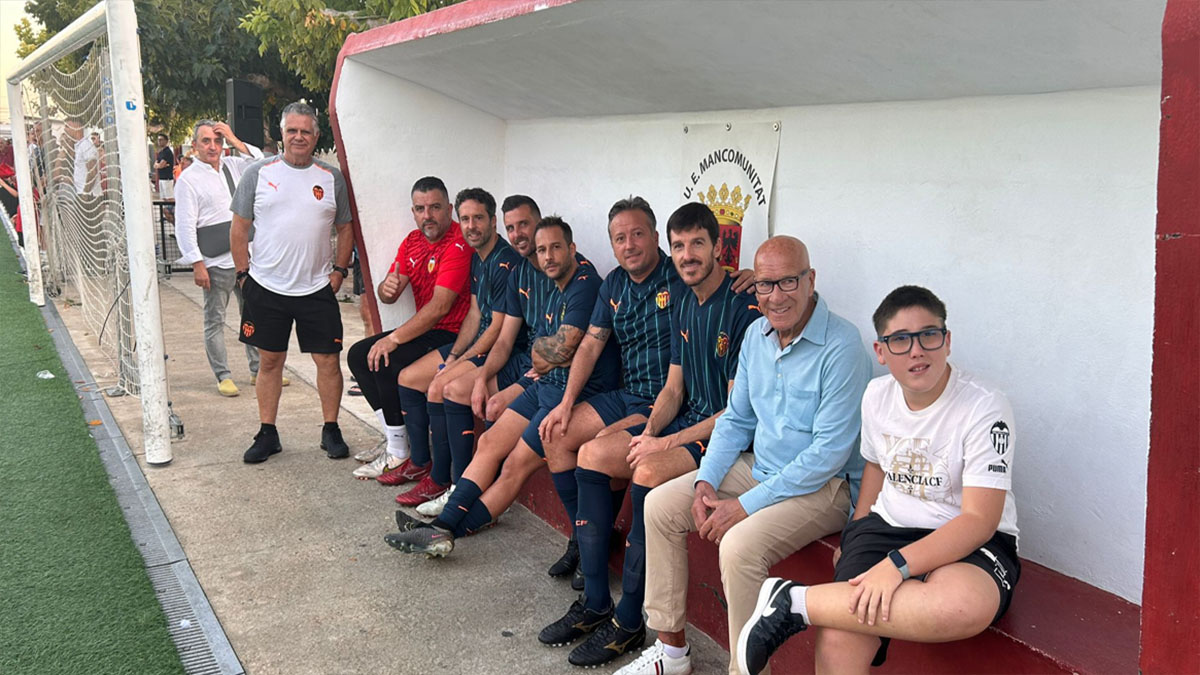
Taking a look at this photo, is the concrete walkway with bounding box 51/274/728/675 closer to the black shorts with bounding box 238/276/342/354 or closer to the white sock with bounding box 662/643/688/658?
the white sock with bounding box 662/643/688/658

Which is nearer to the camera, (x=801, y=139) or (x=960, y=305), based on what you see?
(x=960, y=305)

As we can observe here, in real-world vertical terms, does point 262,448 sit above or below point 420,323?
below

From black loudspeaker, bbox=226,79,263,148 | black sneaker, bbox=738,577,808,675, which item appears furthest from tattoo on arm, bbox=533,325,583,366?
black loudspeaker, bbox=226,79,263,148

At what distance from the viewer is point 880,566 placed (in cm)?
211

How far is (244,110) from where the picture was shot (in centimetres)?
872

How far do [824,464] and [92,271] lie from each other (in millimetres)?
7264

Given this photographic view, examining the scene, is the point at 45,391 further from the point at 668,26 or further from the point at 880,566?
the point at 880,566

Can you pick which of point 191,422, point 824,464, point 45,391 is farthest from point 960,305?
point 45,391

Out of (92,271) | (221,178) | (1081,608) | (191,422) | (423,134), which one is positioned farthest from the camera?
(92,271)

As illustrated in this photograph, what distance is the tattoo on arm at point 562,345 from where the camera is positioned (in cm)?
373

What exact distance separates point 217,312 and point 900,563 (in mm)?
5131

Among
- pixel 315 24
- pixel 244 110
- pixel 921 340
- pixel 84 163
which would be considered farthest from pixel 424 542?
pixel 315 24

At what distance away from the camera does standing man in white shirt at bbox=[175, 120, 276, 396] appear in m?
5.83

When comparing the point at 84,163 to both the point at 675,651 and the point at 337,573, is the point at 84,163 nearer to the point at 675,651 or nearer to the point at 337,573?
the point at 337,573
